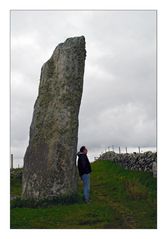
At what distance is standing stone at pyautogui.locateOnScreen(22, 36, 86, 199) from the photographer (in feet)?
54.6

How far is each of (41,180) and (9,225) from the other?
2696 millimetres

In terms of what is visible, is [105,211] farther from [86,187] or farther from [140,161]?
[140,161]

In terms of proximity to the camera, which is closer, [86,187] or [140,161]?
[86,187]

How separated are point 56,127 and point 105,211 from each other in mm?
3288

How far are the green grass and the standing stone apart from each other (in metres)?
0.76

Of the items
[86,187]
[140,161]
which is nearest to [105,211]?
[86,187]

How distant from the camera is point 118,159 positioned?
94.8ft

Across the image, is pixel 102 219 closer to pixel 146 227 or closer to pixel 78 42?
pixel 146 227

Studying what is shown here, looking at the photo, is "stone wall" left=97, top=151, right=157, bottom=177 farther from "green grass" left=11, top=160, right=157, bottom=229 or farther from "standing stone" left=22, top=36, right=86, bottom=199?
"standing stone" left=22, top=36, right=86, bottom=199

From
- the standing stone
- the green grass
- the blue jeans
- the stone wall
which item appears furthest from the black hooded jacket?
the stone wall

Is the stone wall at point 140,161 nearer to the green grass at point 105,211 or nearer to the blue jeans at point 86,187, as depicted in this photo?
the green grass at point 105,211

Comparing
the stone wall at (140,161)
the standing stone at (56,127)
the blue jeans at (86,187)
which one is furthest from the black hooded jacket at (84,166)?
the stone wall at (140,161)

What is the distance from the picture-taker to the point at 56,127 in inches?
666
